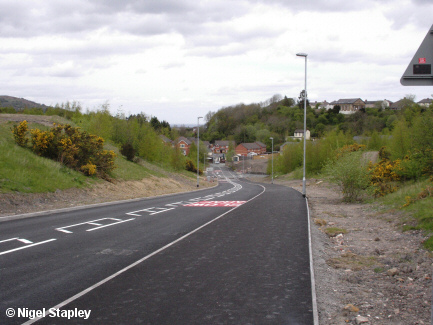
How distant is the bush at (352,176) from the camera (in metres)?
22.1

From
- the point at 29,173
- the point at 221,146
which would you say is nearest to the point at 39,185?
the point at 29,173

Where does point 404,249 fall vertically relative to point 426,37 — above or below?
below

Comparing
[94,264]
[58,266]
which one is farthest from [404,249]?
[58,266]

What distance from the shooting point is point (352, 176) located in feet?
72.7

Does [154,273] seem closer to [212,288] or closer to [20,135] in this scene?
[212,288]

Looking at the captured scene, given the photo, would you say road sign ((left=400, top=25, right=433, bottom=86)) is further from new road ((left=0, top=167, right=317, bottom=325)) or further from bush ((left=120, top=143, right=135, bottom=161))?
bush ((left=120, top=143, right=135, bottom=161))

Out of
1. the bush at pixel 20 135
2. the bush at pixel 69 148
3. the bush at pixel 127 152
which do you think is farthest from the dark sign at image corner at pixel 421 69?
the bush at pixel 127 152

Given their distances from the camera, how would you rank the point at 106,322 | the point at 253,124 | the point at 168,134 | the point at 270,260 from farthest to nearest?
the point at 253,124, the point at 168,134, the point at 270,260, the point at 106,322

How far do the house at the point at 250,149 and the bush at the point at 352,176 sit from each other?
12209 cm

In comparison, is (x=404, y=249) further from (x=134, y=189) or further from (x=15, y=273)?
(x=134, y=189)

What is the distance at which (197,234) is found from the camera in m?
11.7

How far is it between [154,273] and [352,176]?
1741 cm

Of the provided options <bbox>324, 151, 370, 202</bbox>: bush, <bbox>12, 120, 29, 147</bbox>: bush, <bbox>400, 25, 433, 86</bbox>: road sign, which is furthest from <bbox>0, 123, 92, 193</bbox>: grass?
<bbox>400, 25, 433, 86</bbox>: road sign

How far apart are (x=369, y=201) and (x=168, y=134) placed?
85.1m
